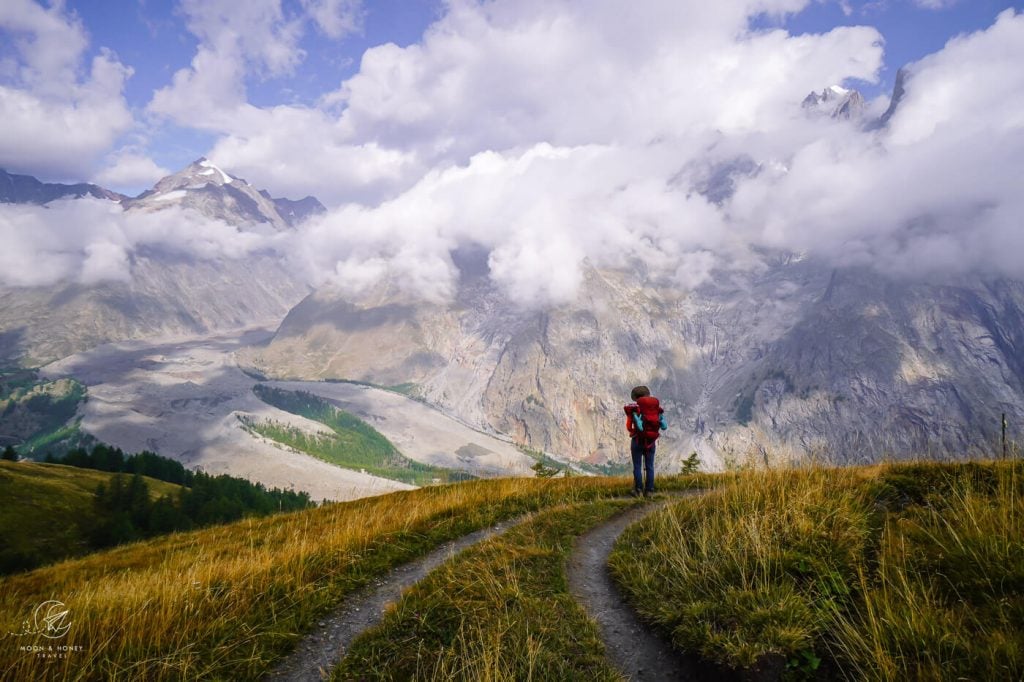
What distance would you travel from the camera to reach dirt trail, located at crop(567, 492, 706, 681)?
6.17 metres

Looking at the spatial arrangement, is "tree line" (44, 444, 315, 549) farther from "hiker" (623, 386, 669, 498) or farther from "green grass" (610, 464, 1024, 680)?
"green grass" (610, 464, 1024, 680)

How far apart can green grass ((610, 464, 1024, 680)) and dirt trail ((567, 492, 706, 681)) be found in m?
0.24

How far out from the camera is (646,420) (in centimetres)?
1650

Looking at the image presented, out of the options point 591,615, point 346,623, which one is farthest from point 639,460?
point 346,623

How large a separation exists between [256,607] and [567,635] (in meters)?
5.21

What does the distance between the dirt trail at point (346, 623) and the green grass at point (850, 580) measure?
4.17m

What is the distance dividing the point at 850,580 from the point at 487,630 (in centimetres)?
517

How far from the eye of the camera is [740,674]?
5.31 metres

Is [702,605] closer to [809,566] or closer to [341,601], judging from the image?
[809,566]

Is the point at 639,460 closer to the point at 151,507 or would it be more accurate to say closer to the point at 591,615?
the point at 591,615

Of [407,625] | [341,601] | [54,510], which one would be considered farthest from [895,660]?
[54,510]

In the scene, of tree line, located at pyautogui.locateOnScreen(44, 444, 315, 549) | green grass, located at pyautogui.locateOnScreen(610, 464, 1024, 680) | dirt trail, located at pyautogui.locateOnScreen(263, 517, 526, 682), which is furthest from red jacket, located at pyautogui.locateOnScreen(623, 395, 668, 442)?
tree line, located at pyautogui.locateOnScreen(44, 444, 315, 549)
